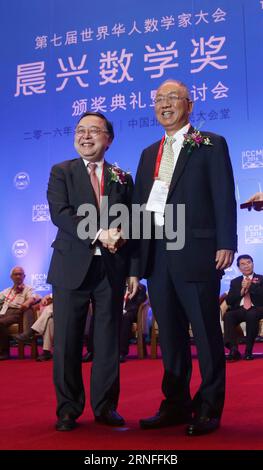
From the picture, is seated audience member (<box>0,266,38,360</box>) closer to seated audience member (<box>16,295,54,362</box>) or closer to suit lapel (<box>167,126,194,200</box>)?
seated audience member (<box>16,295,54,362</box>)

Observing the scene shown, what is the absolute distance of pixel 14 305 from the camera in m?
6.51

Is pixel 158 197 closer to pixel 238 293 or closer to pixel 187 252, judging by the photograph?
pixel 187 252

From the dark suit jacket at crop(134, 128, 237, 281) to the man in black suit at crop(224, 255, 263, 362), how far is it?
3254 millimetres

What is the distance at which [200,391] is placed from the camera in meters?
2.46

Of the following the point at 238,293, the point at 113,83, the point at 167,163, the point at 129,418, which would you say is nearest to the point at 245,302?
the point at 238,293

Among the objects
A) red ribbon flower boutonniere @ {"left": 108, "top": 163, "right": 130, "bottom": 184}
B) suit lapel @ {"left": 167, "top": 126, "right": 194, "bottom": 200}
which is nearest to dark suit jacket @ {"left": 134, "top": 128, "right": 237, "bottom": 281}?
suit lapel @ {"left": 167, "top": 126, "right": 194, "bottom": 200}

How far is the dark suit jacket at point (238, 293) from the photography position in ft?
18.8

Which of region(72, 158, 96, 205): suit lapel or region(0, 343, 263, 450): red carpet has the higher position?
region(72, 158, 96, 205): suit lapel

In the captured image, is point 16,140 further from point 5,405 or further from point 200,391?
point 200,391

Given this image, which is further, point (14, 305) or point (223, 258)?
point (14, 305)

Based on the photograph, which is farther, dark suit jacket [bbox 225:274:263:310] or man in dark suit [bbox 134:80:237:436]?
dark suit jacket [bbox 225:274:263:310]

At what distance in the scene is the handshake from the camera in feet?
8.31

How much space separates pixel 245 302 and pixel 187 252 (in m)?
3.43

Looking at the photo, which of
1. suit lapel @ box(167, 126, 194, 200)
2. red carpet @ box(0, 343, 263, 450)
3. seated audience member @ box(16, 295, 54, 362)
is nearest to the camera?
red carpet @ box(0, 343, 263, 450)
